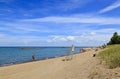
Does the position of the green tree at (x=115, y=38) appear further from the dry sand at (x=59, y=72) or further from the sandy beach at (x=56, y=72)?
the dry sand at (x=59, y=72)

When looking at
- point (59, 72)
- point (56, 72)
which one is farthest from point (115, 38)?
point (59, 72)

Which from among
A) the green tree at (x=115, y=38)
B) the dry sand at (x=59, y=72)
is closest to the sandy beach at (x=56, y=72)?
the dry sand at (x=59, y=72)

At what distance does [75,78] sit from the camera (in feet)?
41.5

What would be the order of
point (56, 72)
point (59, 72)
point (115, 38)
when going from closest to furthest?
point (59, 72) → point (56, 72) → point (115, 38)

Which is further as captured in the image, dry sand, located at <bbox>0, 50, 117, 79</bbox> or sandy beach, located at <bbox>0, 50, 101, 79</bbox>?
sandy beach, located at <bbox>0, 50, 101, 79</bbox>

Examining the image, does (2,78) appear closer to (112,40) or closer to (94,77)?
(94,77)

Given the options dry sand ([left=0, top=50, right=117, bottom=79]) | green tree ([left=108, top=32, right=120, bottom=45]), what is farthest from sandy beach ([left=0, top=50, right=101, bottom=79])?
green tree ([left=108, top=32, right=120, bottom=45])

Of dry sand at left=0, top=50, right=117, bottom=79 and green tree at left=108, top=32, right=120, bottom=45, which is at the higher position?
green tree at left=108, top=32, right=120, bottom=45

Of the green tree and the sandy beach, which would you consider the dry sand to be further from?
the green tree

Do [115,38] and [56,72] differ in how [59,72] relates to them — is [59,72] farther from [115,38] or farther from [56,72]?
[115,38]

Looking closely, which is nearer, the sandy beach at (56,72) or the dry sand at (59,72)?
the dry sand at (59,72)

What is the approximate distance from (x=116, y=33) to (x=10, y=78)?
61.6 m

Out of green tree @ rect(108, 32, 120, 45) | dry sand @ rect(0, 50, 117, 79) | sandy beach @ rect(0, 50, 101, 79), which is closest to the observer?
dry sand @ rect(0, 50, 117, 79)

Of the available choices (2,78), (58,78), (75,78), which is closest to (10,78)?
(2,78)
